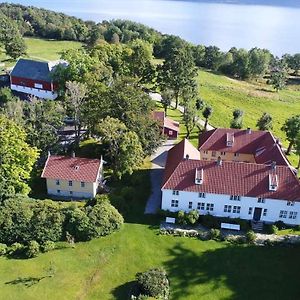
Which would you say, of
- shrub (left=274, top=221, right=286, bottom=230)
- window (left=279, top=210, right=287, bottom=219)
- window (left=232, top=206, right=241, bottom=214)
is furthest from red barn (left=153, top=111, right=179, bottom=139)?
shrub (left=274, top=221, right=286, bottom=230)

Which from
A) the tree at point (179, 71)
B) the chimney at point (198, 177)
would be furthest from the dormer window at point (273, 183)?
the tree at point (179, 71)

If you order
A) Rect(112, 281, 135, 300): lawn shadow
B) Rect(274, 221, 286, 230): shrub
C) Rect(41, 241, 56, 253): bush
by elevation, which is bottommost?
Rect(112, 281, 135, 300): lawn shadow

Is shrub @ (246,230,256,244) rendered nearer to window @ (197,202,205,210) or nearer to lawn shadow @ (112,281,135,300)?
window @ (197,202,205,210)

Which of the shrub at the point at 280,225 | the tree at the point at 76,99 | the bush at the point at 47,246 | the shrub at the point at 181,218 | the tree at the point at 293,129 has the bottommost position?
the bush at the point at 47,246

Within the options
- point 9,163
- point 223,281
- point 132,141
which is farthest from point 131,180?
point 223,281

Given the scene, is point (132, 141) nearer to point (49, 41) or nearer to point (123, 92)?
point (123, 92)

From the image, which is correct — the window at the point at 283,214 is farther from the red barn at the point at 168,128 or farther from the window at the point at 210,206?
the red barn at the point at 168,128
